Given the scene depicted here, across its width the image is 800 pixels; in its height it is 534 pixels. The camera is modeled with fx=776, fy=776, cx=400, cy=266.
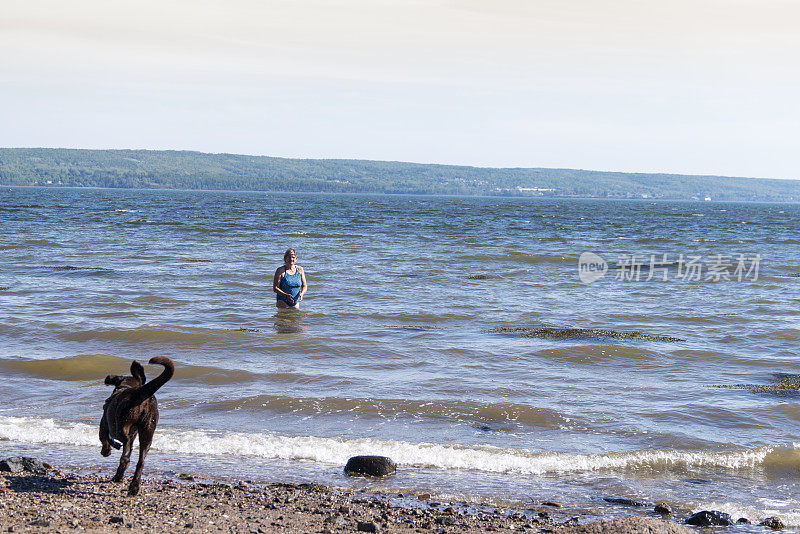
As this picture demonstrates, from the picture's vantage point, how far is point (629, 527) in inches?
214

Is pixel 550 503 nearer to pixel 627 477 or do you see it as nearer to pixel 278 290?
pixel 627 477

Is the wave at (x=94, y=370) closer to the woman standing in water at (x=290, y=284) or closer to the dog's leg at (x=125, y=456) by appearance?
the woman standing in water at (x=290, y=284)

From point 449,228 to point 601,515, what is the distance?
47.4m

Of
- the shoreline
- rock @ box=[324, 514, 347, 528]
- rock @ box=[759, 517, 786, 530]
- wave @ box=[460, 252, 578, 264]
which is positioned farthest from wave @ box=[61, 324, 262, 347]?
wave @ box=[460, 252, 578, 264]

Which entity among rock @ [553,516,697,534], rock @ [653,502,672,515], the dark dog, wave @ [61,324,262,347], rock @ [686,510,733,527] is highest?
the dark dog

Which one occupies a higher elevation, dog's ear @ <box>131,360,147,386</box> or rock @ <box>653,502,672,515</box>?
dog's ear @ <box>131,360,147,386</box>

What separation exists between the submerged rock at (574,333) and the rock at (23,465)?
30.3 ft

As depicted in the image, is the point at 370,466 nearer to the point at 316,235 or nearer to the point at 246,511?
the point at 246,511

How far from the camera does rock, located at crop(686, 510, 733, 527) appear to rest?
19.2ft

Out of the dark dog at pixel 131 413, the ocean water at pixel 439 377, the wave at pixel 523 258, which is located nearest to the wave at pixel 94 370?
the ocean water at pixel 439 377

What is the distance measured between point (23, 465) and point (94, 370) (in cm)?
452

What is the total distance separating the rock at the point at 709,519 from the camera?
585cm

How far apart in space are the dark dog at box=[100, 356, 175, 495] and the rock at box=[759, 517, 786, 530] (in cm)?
462

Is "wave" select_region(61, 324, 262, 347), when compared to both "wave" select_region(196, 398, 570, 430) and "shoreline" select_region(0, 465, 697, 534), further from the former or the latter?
"shoreline" select_region(0, 465, 697, 534)
